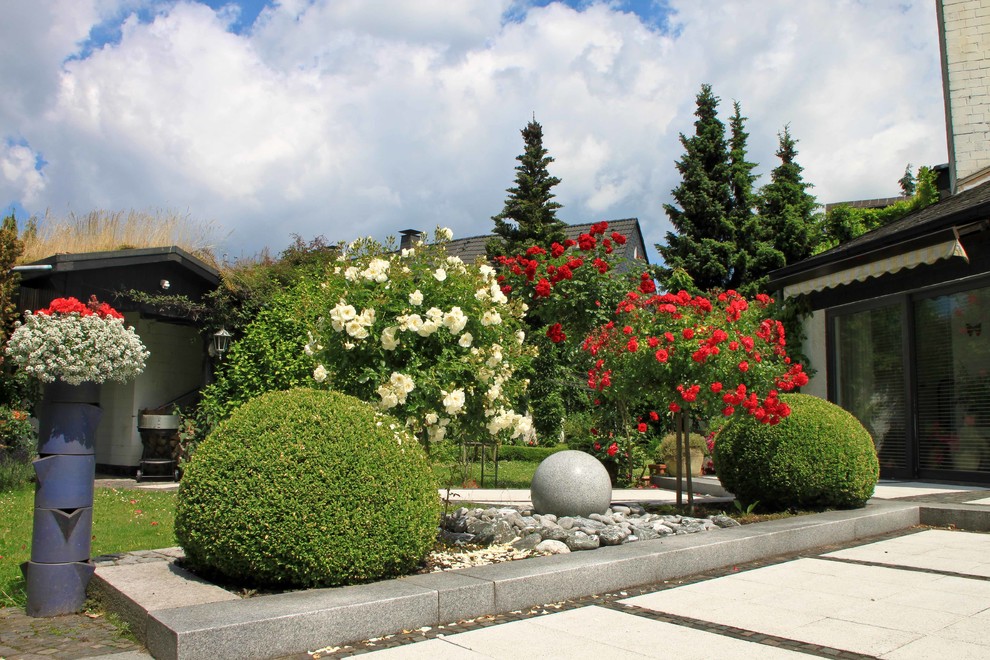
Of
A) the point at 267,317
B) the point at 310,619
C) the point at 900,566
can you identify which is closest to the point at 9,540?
the point at 310,619

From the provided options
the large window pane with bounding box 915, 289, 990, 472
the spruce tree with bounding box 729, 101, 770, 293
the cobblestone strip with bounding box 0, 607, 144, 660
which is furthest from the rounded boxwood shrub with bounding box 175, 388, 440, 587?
the spruce tree with bounding box 729, 101, 770, 293

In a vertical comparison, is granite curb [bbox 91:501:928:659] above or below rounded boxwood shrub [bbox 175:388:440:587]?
below

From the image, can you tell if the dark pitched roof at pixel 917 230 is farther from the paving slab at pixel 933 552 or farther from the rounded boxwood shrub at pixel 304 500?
the rounded boxwood shrub at pixel 304 500

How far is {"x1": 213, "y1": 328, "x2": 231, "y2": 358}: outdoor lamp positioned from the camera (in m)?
13.0

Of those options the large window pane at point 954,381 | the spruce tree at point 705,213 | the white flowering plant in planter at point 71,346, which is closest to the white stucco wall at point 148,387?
the white flowering plant in planter at point 71,346

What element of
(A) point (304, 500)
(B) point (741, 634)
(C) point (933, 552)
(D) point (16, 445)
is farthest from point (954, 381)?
(D) point (16, 445)

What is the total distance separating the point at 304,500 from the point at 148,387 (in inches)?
470

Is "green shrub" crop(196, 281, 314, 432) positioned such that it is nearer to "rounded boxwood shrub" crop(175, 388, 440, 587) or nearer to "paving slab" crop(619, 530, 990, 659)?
"rounded boxwood shrub" crop(175, 388, 440, 587)

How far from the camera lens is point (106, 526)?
7352mm

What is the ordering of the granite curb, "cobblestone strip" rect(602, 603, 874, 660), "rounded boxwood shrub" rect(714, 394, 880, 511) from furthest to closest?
"rounded boxwood shrub" rect(714, 394, 880, 511)
"cobblestone strip" rect(602, 603, 874, 660)
the granite curb

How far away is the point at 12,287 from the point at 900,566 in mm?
11499

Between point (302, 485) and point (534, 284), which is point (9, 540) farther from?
point (534, 284)

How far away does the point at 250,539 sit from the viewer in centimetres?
399

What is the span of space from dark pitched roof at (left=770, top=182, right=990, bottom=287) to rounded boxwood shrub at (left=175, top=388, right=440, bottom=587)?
8.47 metres
